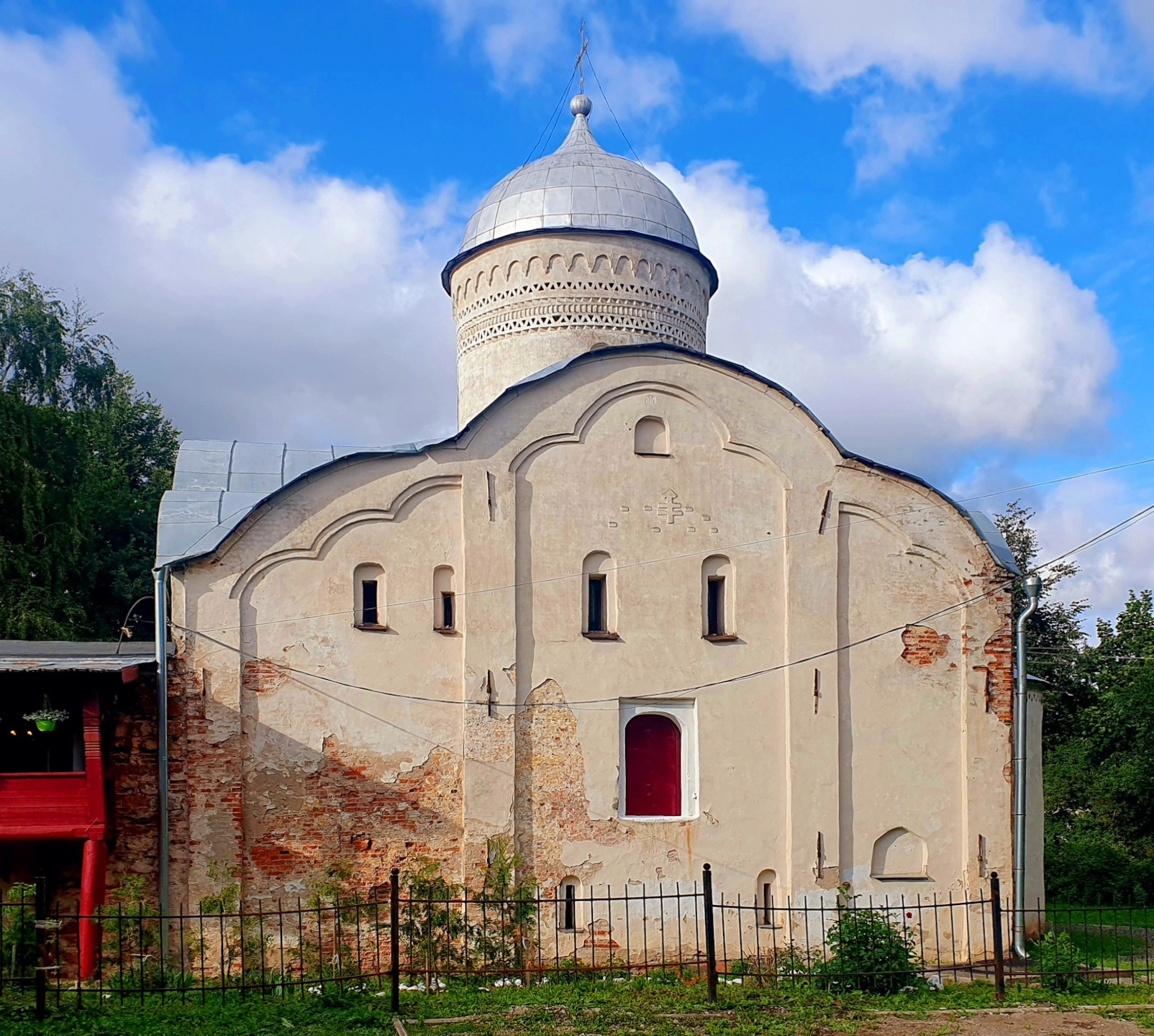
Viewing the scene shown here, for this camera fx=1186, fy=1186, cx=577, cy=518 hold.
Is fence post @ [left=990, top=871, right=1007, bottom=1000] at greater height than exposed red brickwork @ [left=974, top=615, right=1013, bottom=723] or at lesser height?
lesser

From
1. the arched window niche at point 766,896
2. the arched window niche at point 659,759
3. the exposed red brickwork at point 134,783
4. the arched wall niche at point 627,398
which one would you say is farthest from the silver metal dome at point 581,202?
the arched window niche at point 766,896

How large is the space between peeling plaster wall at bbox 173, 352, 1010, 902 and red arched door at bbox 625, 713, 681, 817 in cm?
24

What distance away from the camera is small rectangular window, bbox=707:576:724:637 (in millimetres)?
13328

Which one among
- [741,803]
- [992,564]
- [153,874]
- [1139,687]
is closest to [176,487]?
[153,874]

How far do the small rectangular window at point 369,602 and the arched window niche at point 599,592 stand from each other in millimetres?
2240

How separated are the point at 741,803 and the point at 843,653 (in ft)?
6.81

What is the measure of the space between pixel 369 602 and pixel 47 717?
10.8 feet

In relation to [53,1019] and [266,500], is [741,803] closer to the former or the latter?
[266,500]

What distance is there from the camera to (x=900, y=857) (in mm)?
13266

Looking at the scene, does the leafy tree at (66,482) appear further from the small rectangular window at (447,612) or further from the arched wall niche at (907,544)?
the arched wall niche at (907,544)

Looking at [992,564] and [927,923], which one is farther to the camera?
[992,564]

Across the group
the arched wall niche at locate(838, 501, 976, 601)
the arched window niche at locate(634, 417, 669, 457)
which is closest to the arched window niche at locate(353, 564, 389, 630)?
the arched window niche at locate(634, 417, 669, 457)

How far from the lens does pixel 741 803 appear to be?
42.4 ft

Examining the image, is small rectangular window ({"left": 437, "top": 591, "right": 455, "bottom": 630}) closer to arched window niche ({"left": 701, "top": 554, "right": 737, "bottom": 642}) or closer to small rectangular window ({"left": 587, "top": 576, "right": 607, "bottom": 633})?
small rectangular window ({"left": 587, "top": 576, "right": 607, "bottom": 633})
